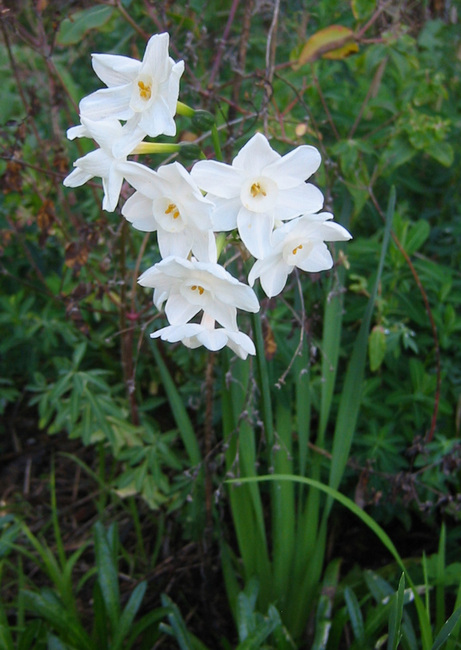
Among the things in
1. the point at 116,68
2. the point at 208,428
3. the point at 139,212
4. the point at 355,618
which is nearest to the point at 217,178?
the point at 139,212

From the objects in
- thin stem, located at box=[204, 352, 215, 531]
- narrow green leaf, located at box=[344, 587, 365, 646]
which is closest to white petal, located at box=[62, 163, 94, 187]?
thin stem, located at box=[204, 352, 215, 531]

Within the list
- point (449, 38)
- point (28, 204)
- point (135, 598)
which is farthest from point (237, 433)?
point (449, 38)

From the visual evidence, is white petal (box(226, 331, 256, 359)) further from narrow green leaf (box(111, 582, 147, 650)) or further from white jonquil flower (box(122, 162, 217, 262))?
narrow green leaf (box(111, 582, 147, 650))

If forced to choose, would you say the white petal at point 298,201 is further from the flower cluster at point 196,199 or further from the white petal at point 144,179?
the white petal at point 144,179

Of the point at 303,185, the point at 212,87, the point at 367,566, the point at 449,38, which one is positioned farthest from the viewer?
the point at 449,38

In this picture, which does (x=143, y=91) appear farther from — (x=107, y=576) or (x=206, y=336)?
(x=107, y=576)

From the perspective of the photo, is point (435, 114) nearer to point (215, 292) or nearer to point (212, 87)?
point (212, 87)
